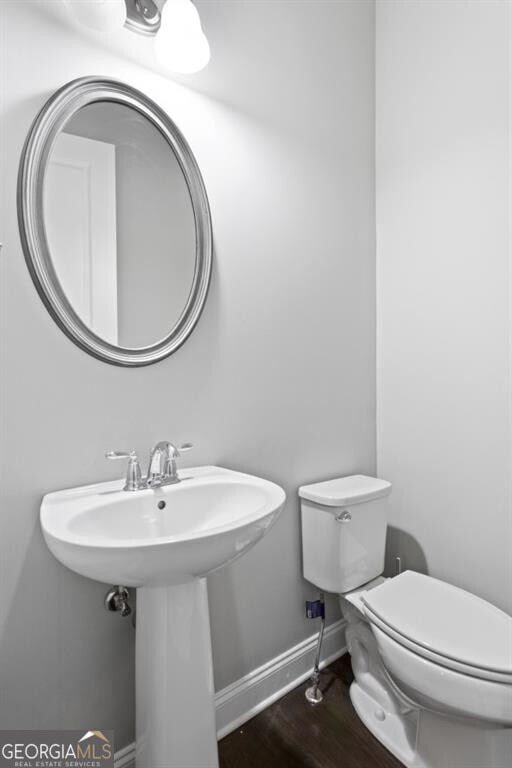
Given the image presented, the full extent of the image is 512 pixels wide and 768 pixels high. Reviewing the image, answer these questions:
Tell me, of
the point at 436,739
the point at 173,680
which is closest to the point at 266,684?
the point at 436,739

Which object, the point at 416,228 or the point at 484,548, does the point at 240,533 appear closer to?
the point at 484,548

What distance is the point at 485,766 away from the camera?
3.57 ft

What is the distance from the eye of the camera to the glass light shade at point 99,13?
103cm

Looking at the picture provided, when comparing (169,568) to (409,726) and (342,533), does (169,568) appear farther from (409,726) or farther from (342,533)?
(409,726)

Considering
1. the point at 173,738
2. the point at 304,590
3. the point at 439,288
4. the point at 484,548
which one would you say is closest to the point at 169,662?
the point at 173,738

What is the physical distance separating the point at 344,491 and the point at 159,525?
72cm

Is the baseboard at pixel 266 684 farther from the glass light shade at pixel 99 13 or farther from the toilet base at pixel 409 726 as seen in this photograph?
the glass light shade at pixel 99 13

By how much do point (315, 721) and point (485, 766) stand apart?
19.6 inches

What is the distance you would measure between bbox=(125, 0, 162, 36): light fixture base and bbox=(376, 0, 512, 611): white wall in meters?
1.07

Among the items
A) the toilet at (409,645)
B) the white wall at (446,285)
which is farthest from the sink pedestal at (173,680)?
the white wall at (446,285)

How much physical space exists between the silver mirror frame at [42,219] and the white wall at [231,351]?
0.09 feet

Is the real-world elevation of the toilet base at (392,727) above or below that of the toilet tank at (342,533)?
below

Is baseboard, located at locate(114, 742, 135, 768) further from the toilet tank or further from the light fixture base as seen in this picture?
the light fixture base

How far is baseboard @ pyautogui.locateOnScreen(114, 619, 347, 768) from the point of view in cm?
131
